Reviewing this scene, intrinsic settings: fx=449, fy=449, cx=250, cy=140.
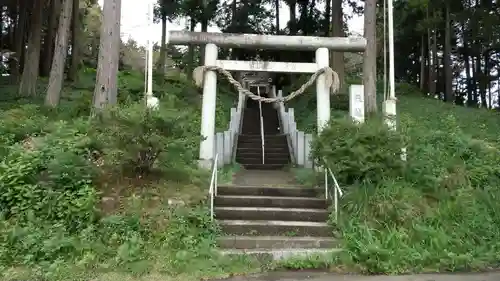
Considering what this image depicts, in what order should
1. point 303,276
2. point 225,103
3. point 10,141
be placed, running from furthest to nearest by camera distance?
point 225,103 → point 10,141 → point 303,276

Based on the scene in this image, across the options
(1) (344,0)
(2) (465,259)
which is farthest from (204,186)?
(1) (344,0)

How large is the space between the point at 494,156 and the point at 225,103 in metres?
14.7

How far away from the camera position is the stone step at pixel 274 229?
7.99 metres

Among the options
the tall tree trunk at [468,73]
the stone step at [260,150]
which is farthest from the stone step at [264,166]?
the tall tree trunk at [468,73]

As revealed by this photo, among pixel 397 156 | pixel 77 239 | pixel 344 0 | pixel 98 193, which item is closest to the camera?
pixel 77 239

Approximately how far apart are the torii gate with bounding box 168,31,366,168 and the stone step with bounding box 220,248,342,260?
354cm

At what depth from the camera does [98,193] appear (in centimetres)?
A: 788

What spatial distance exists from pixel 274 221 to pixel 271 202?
0.66 meters

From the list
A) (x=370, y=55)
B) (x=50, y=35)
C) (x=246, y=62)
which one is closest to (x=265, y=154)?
(x=246, y=62)

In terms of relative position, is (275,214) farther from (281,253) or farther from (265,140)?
(265,140)

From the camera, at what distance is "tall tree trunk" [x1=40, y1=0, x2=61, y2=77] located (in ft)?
78.4

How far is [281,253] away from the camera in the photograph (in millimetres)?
7227

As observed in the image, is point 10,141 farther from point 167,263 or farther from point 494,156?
point 494,156

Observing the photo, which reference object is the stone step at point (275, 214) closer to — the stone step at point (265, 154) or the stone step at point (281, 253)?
the stone step at point (281, 253)
